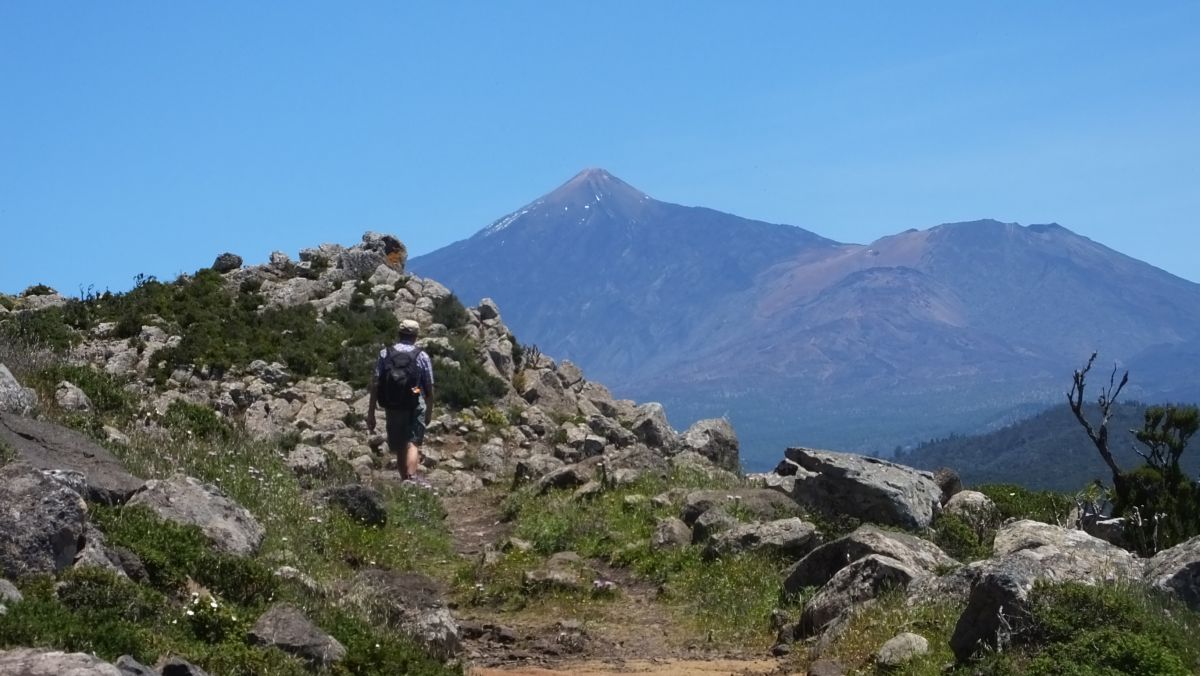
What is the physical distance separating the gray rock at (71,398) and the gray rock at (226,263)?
61.5 ft

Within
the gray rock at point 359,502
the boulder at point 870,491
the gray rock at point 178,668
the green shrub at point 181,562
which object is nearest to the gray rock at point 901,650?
the green shrub at point 181,562

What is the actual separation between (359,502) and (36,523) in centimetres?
780

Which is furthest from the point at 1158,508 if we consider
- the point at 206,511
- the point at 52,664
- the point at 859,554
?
the point at 52,664

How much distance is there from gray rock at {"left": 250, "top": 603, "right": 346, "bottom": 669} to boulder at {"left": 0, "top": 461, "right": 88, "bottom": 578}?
1345mm

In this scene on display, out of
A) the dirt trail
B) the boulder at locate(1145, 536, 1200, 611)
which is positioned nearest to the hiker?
the dirt trail

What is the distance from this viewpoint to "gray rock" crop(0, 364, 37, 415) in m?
14.3

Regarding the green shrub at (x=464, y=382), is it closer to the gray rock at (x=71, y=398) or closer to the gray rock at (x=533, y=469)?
the gray rock at (x=533, y=469)

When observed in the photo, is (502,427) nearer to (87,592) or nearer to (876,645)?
(876,645)

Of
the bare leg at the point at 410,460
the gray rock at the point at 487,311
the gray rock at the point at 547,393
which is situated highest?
the gray rock at the point at 487,311

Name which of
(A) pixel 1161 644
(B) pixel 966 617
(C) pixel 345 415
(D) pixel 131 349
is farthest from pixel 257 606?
(D) pixel 131 349

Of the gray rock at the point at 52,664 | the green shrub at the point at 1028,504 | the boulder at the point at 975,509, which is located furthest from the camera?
the green shrub at the point at 1028,504

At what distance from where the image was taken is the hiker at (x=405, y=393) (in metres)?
20.0

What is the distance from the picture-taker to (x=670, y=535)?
17.2 m

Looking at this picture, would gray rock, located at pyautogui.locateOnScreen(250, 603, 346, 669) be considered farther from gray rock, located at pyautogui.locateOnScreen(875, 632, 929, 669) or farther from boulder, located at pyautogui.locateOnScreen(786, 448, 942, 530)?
boulder, located at pyautogui.locateOnScreen(786, 448, 942, 530)
